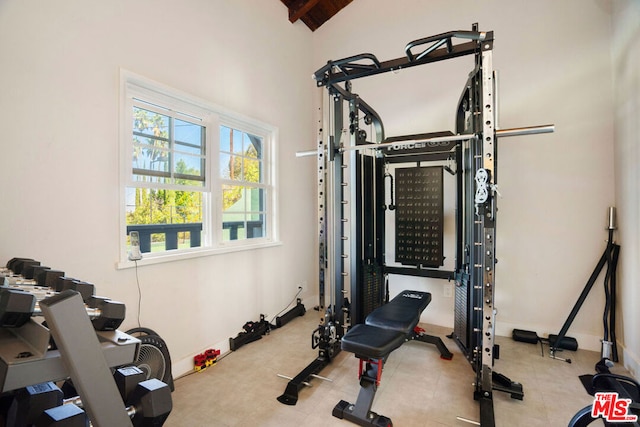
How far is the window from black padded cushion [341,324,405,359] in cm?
153

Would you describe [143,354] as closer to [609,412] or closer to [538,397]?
[609,412]

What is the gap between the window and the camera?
7.34 feet

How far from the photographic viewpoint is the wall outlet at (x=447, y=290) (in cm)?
344

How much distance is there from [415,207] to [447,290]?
1229 millimetres

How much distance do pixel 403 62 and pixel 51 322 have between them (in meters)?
2.40

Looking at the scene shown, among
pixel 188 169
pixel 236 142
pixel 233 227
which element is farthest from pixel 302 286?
pixel 188 169

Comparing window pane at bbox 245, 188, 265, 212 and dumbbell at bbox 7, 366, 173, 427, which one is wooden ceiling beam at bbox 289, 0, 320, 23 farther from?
dumbbell at bbox 7, 366, 173, 427

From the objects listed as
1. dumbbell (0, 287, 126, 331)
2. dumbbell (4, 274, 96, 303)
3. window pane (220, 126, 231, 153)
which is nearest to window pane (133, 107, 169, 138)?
window pane (220, 126, 231, 153)

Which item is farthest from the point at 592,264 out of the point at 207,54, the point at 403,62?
the point at 207,54

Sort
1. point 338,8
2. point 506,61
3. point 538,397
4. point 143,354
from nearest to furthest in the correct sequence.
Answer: point 143,354 < point 538,397 < point 506,61 < point 338,8

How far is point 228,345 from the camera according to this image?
2855 millimetres

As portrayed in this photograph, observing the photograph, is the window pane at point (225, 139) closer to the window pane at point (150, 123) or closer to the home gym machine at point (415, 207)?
the window pane at point (150, 123)

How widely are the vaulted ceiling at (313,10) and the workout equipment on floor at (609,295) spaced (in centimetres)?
392

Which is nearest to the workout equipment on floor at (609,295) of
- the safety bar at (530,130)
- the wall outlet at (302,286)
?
the safety bar at (530,130)
